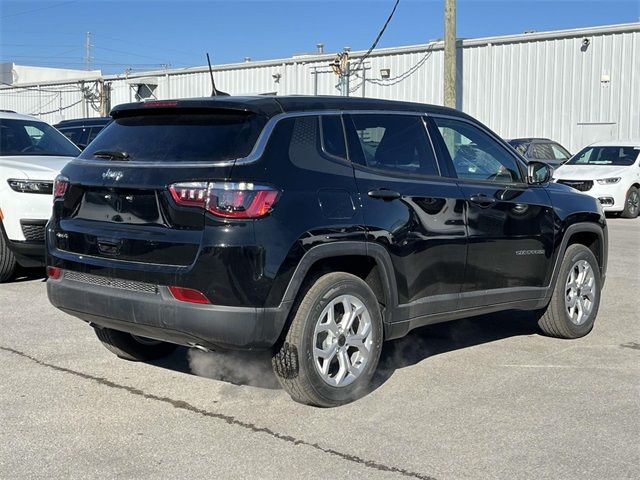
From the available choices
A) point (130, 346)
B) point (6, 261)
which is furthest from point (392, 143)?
point (6, 261)

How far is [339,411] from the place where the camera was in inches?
190

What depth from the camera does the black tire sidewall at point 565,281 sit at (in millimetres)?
6523

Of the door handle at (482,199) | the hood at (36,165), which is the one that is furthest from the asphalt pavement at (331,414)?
the hood at (36,165)

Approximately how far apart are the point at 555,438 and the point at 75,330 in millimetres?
4029

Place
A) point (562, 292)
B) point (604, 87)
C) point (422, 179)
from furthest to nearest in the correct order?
point (604, 87)
point (562, 292)
point (422, 179)

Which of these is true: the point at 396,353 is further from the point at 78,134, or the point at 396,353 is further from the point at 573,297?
the point at 78,134

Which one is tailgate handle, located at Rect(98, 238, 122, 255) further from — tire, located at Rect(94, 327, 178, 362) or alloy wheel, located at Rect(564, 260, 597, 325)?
alloy wheel, located at Rect(564, 260, 597, 325)

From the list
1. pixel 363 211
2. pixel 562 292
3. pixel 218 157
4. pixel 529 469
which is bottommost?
pixel 529 469

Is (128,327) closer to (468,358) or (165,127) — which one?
(165,127)

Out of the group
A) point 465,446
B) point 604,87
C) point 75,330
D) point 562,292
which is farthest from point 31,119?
point 604,87

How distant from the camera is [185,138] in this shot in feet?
15.6

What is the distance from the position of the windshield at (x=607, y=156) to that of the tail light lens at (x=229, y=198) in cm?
1541

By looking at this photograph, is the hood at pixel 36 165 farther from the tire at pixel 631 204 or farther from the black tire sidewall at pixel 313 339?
the tire at pixel 631 204

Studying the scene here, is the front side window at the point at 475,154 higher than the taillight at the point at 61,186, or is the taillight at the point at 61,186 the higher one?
the front side window at the point at 475,154
